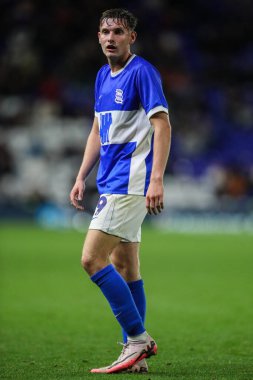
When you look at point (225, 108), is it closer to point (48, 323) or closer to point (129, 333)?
point (48, 323)

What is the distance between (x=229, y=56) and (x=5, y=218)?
10026 mm

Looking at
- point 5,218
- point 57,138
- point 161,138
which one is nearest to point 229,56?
point 57,138

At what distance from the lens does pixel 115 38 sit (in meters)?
5.41

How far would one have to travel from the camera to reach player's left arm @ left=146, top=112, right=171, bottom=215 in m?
5.07

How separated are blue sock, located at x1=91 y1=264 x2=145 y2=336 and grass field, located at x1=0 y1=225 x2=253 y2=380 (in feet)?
1.10

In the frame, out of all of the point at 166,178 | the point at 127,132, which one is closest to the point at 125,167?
the point at 127,132

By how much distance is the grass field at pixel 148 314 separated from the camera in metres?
5.70

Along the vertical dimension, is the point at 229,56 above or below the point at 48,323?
above

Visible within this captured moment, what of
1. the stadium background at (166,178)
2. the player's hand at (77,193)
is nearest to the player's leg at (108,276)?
the player's hand at (77,193)

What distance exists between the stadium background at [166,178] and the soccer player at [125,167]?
1.42 metres

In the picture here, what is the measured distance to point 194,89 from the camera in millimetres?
26328

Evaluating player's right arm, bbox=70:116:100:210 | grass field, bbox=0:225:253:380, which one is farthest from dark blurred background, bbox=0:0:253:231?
player's right arm, bbox=70:116:100:210

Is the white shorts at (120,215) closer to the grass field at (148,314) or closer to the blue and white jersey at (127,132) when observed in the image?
the blue and white jersey at (127,132)

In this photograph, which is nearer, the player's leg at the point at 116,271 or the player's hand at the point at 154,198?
the player's hand at the point at 154,198
